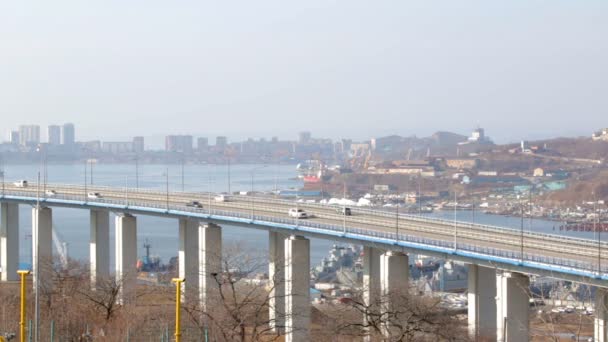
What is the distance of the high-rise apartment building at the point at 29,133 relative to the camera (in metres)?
148

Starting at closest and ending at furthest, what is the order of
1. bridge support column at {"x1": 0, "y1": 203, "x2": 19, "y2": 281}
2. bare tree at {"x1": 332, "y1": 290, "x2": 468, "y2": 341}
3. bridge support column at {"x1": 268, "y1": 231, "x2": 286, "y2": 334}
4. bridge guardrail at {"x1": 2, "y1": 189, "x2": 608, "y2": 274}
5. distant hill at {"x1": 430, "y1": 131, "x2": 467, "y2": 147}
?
1. bare tree at {"x1": 332, "y1": 290, "x2": 468, "y2": 341}
2. bridge guardrail at {"x1": 2, "y1": 189, "x2": 608, "y2": 274}
3. bridge support column at {"x1": 268, "y1": 231, "x2": 286, "y2": 334}
4. bridge support column at {"x1": 0, "y1": 203, "x2": 19, "y2": 281}
5. distant hill at {"x1": 430, "y1": 131, "x2": 467, "y2": 147}

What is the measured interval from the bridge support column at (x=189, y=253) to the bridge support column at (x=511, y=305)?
9.60m

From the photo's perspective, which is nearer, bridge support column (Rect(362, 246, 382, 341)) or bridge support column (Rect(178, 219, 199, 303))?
bridge support column (Rect(362, 246, 382, 341))

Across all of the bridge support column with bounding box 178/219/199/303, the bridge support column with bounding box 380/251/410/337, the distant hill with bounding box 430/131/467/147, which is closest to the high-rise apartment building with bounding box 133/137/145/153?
the distant hill with bounding box 430/131/467/147

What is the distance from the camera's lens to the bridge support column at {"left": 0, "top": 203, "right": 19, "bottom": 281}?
3531cm

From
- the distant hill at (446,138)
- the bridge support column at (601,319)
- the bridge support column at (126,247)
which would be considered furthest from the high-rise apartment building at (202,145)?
the bridge support column at (601,319)

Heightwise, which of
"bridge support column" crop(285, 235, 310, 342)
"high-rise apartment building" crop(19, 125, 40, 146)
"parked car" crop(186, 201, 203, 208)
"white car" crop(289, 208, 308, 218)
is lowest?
"bridge support column" crop(285, 235, 310, 342)

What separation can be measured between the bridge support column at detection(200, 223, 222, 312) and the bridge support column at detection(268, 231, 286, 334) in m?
1.31

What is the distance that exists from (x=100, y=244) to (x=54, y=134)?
119 metres

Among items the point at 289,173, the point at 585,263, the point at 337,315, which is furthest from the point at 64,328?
the point at 289,173

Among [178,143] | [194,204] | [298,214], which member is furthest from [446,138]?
[298,214]

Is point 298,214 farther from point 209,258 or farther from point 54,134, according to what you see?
point 54,134

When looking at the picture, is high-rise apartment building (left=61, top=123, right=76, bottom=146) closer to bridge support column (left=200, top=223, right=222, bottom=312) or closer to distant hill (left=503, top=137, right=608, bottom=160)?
distant hill (left=503, top=137, right=608, bottom=160)

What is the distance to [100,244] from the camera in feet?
109
